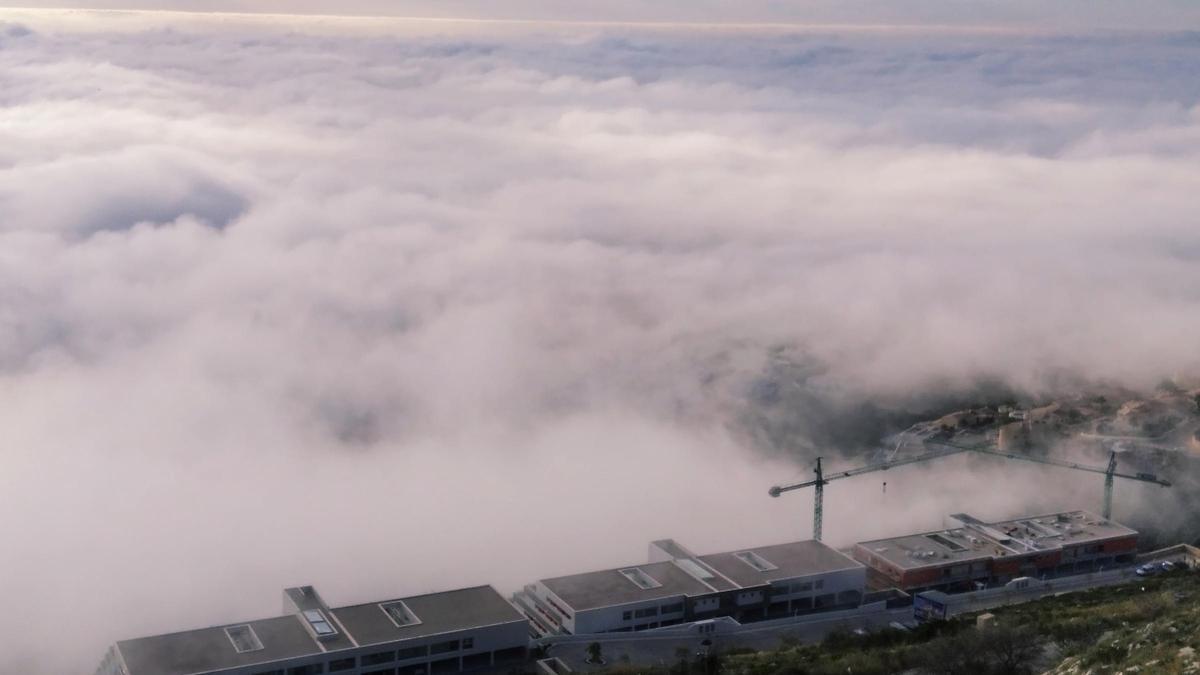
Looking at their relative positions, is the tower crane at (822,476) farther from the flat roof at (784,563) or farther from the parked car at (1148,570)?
the parked car at (1148,570)

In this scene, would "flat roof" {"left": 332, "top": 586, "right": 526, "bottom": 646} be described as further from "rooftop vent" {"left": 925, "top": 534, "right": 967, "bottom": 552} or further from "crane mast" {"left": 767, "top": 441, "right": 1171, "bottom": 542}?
"rooftop vent" {"left": 925, "top": 534, "right": 967, "bottom": 552}

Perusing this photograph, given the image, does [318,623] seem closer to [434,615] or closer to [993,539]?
[434,615]

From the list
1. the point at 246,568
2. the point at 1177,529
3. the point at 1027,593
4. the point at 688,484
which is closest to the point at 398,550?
the point at 246,568

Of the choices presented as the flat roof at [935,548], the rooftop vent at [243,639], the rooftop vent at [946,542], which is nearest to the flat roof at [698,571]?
the flat roof at [935,548]

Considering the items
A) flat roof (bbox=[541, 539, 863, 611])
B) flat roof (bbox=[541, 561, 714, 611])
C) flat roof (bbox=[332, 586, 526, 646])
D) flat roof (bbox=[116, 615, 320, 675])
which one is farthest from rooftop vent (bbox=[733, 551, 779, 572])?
flat roof (bbox=[116, 615, 320, 675])

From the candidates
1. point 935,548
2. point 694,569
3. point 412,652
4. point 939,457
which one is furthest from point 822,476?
point 412,652
